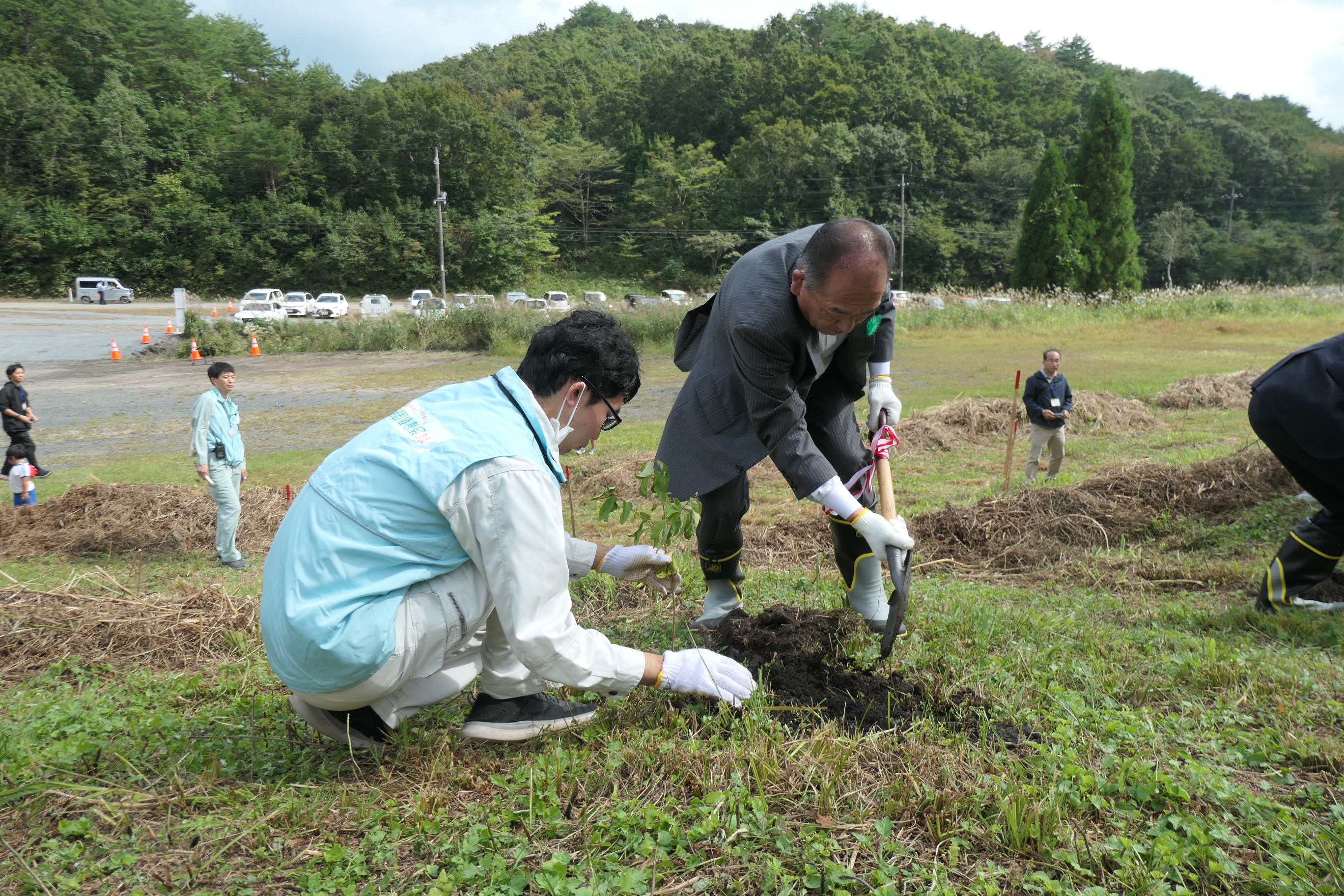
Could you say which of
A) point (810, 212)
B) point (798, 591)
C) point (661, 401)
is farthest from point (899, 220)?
point (798, 591)

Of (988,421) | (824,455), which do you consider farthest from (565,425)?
(988,421)

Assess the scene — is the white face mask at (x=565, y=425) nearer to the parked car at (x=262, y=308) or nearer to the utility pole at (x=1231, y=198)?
the parked car at (x=262, y=308)

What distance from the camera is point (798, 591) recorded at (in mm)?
4410

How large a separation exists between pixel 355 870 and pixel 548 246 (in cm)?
5943

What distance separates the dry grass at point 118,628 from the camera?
11.9ft

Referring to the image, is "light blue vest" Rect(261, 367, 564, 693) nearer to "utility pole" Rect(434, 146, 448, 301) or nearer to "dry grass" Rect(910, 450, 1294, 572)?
"dry grass" Rect(910, 450, 1294, 572)

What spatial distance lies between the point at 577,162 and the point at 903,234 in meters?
25.4

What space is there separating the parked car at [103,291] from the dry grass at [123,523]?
142ft

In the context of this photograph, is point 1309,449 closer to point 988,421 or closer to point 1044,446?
point 1044,446

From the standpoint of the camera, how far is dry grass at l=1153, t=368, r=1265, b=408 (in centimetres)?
1323

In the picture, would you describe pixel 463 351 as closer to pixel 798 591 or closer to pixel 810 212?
pixel 798 591

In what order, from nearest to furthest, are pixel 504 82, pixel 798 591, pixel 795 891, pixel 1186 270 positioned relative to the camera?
pixel 795 891 → pixel 798 591 → pixel 1186 270 → pixel 504 82

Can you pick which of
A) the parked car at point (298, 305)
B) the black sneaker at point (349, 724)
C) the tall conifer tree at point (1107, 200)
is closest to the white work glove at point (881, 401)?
the black sneaker at point (349, 724)

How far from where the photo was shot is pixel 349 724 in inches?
95.3
